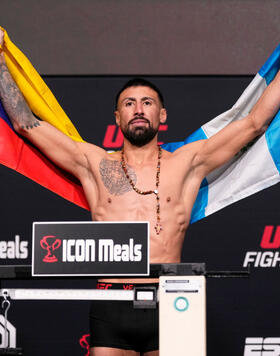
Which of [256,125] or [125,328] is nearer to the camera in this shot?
[125,328]

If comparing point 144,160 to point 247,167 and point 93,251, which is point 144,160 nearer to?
point 247,167

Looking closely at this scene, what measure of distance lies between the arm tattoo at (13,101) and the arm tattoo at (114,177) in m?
0.34

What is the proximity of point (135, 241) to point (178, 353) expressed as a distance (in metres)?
0.32

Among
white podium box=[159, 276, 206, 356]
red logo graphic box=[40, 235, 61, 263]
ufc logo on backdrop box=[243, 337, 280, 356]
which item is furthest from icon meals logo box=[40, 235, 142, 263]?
ufc logo on backdrop box=[243, 337, 280, 356]

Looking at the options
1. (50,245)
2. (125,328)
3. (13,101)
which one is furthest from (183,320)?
(13,101)

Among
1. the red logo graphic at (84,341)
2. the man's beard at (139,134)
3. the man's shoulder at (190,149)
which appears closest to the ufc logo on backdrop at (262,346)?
the red logo graphic at (84,341)

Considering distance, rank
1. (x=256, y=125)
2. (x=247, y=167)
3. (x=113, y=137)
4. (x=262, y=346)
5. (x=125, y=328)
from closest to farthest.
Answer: (x=125, y=328), (x=256, y=125), (x=247, y=167), (x=262, y=346), (x=113, y=137)

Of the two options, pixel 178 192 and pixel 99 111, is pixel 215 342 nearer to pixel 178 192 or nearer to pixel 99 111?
pixel 178 192

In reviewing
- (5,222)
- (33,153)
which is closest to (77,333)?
(5,222)

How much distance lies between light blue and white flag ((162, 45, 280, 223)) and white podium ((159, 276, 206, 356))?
3.17ft

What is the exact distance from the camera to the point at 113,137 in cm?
332

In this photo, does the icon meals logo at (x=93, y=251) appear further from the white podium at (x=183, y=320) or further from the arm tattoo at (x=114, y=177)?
the arm tattoo at (x=114, y=177)

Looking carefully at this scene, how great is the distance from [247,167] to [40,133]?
0.87 metres

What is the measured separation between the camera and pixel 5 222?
10.8ft
